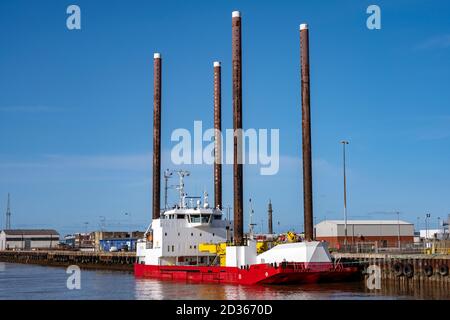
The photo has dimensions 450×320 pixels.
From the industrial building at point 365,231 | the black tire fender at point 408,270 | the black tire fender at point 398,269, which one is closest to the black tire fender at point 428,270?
the black tire fender at point 408,270

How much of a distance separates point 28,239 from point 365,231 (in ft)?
373

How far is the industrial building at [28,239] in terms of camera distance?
584 feet

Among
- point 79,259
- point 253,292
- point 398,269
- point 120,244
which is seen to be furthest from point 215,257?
point 120,244

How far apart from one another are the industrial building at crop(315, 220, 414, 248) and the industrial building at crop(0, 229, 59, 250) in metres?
105

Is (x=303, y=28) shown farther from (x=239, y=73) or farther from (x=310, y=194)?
(x=310, y=194)

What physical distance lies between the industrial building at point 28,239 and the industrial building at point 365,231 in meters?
105

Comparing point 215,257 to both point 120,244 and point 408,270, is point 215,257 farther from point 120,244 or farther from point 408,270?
point 120,244

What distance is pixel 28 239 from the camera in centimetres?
17975

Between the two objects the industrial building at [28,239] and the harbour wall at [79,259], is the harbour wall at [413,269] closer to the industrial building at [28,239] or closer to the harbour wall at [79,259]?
the harbour wall at [79,259]

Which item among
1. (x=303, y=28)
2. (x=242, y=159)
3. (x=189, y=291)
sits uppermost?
(x=303, y=28)
